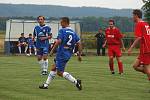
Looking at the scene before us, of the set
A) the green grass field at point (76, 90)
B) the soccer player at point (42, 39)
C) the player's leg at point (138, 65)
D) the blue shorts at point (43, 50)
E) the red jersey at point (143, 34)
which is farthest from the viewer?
the blue shorts at point (43, 50)

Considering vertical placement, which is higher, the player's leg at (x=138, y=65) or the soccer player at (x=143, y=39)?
the soccer player at (x=143, y=39)

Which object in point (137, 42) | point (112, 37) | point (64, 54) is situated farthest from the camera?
point (112, 37)

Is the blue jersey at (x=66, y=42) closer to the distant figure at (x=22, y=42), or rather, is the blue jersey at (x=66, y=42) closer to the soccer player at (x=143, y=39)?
the soccer player at (x=143, y=39)

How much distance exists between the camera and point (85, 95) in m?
13.5

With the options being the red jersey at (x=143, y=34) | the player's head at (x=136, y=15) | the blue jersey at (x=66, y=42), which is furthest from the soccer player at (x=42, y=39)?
the red jersey at (x=143, y=34)

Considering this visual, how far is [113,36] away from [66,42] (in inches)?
262

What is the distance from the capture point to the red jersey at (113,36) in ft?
68.6

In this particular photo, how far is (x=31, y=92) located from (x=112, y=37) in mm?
7667

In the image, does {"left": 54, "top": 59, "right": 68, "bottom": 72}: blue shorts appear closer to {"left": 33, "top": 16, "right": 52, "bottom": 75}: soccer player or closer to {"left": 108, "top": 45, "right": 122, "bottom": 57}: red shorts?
{"left": 33, "top": 16, "right": 52, "bottom": 75}: soccer player

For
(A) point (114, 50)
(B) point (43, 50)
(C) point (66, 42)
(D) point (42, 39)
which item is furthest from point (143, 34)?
(A) point (114, 50)

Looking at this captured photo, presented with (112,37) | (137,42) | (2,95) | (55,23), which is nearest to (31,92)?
(2,95)

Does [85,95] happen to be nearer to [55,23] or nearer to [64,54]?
[64,54]

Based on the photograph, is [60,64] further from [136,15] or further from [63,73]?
[136,15]

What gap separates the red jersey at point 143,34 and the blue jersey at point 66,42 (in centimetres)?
178
